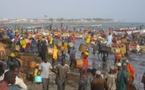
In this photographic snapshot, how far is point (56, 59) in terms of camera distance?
26078 mm

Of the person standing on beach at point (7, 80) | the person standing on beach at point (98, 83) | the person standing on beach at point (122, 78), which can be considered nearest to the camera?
the person standing on beach at point (7, 80)

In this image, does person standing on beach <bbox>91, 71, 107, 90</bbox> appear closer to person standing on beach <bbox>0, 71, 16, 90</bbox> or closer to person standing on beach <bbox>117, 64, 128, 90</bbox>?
person standing on beach <bbox>117, 64, 128, 90</bbox>

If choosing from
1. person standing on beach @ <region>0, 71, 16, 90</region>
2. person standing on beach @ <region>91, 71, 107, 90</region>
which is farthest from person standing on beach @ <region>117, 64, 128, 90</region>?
person standing on beach @ <region>0, 71, 16, 90</region>

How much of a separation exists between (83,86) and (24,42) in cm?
1944

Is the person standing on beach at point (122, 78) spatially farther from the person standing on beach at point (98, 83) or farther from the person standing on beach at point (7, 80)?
the person standing on beach at point (7, 80)

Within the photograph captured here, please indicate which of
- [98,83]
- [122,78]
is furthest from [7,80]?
[122,78]

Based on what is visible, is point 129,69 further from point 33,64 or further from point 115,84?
point 33,64

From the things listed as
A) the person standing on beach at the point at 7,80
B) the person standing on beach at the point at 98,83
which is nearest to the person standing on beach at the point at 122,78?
the person standing on beach at the point at 98,83

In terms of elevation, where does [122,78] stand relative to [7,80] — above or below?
below

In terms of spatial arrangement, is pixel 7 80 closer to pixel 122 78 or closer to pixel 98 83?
pixel 98 83

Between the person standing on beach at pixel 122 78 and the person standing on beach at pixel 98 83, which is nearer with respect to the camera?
the person standing on beach at pixel 98 83

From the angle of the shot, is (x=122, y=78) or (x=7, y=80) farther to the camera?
(x=122, y=78)

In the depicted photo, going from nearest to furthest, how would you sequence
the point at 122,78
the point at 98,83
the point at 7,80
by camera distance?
the point at 7,80 < the point at 98,83 < the point at 122,78

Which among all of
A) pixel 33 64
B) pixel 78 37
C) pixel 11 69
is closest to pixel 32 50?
pixel 33 64
